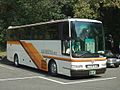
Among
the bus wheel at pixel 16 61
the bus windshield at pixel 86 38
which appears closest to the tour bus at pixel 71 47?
the bus windshield at pixel 86 38

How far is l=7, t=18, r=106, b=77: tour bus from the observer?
50.5 ft

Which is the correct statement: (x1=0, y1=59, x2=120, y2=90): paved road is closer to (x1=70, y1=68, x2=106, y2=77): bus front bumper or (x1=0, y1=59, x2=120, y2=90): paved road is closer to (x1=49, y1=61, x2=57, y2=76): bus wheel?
(x1=70, y1=68, x2=106, y2=77): bus front bumper

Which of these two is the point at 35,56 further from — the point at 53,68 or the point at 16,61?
the point at 16,61

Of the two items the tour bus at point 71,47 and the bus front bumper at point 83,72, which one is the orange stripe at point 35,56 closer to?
the tour bus at point 71,47

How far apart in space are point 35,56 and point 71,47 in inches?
179

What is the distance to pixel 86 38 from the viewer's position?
52.4 ft

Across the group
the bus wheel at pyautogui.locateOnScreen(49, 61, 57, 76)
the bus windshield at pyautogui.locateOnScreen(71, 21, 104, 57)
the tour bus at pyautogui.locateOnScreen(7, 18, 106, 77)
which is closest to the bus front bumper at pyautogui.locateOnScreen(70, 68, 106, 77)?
the tour bus at pyautogui.locateOnScreen(7, 18, 106, 77)

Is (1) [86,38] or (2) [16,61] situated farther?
(2) [16,61]

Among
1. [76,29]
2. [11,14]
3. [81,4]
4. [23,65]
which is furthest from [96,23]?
[11,14]

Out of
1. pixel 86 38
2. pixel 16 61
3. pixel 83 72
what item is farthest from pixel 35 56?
pixel 83 72

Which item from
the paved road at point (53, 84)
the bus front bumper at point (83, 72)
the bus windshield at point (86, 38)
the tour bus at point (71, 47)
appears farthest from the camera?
the bus windshield at point (86, 38)

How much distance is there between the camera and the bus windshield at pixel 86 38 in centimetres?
1551

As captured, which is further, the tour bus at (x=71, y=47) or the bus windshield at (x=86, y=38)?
the bus windshield at (x=86, y=38)

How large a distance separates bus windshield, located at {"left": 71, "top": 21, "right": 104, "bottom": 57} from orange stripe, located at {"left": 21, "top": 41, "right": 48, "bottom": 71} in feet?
10.1
